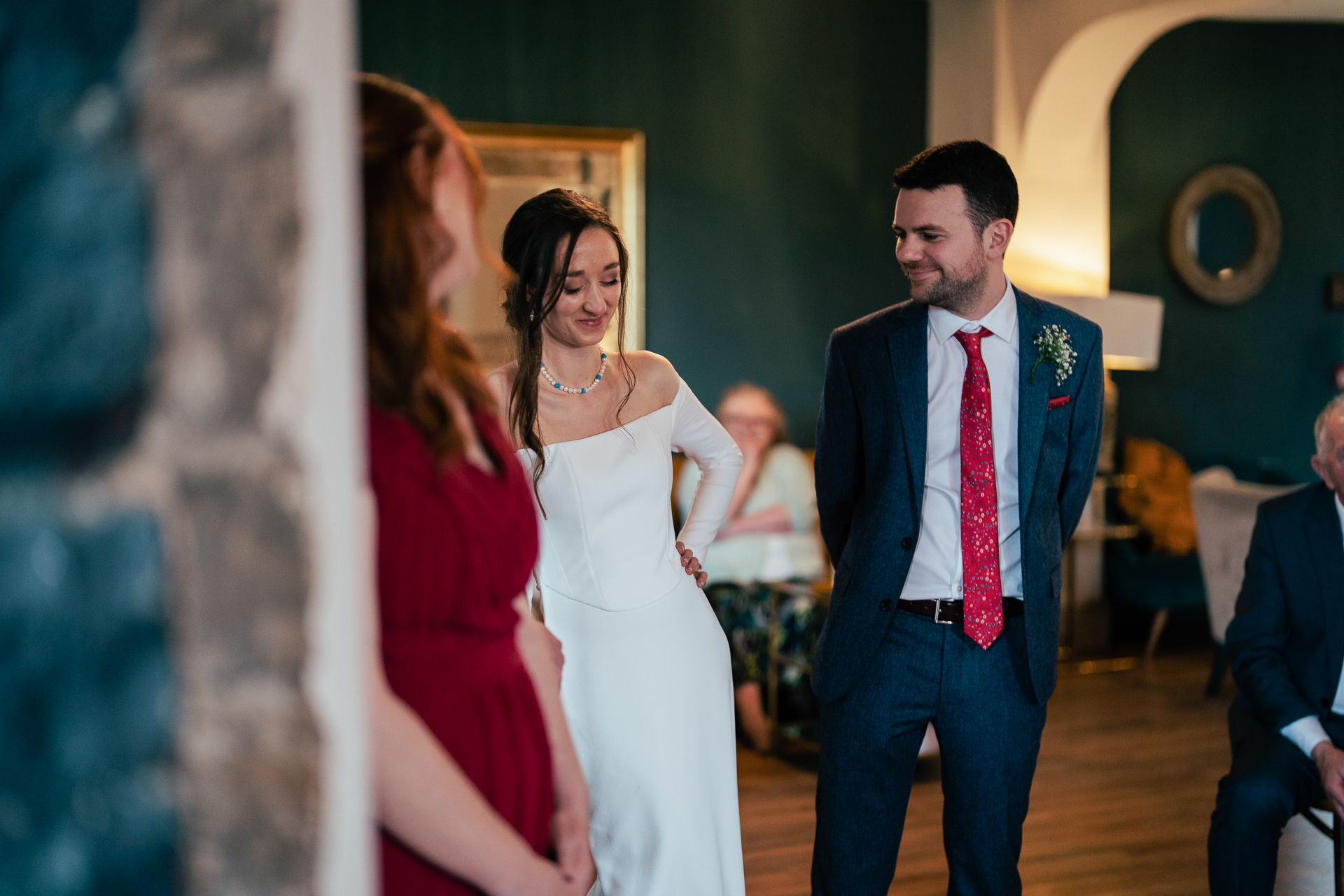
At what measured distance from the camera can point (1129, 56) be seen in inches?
207

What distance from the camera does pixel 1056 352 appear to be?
202 cm

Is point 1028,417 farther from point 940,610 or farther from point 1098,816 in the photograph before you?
point 1098,816

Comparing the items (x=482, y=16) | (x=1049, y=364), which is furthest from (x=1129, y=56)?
(x=1049, y=364)

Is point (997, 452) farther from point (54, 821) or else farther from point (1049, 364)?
point (54, 821)

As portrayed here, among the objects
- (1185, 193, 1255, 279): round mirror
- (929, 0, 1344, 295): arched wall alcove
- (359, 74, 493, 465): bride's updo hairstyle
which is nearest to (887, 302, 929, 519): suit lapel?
(359, 74, 493, 465): bride's updo hairstyle

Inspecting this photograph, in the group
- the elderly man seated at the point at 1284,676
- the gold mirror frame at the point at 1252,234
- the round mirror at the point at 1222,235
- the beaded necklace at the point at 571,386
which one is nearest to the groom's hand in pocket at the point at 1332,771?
the elderly man seated at the point at 1284,676

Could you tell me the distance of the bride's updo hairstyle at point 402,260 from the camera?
98cm

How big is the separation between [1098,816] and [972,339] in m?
2.13

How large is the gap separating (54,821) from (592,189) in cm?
482

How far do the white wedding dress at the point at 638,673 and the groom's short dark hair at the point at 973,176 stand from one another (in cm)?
71

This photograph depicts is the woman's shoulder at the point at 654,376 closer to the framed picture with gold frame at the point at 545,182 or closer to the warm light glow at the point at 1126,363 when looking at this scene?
the framed picture with gold frame at the point at 545,182

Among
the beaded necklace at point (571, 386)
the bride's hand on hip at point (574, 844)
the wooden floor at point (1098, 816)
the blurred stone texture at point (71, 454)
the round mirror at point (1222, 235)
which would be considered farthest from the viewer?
the round mirror at point (1222, 235)

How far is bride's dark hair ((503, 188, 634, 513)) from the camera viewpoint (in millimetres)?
1868

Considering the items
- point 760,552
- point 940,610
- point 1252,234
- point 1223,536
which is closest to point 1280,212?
point 1252,234
